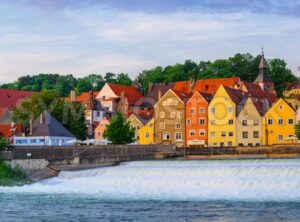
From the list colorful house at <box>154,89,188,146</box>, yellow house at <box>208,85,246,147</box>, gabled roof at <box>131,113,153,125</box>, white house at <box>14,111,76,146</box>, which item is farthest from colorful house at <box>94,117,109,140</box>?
white house at <box>14,111,76,146</box>

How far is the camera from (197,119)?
90500 mm

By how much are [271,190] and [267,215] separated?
9.96 m

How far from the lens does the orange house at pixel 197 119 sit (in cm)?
8956

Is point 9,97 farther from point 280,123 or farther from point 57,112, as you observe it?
point 280,123

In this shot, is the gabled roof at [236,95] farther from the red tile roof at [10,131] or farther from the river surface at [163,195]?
the river surface at [163,195]

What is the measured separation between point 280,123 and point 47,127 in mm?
29019

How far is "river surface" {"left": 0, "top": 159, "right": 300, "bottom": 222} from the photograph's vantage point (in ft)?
99.9

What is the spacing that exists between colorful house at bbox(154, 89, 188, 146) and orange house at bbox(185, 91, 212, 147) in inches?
36.0

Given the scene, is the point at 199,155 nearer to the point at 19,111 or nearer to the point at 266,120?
the point at 266,120

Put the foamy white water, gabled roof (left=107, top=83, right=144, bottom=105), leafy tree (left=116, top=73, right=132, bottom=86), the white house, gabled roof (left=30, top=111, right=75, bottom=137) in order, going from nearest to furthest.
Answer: the foamy white water, the white house, gabled roof (left=30, top=111, right=75, bottom=137), gabled roof (left=107, top=83, right=144, bottom=105), leafy tree (left=116, top=73, right=132, bottom=86)

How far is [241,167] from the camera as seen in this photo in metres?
45.9

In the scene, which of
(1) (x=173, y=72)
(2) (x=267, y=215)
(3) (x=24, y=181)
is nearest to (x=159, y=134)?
(3) (x=24, y=181)

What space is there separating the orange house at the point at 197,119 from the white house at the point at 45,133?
1952 cm

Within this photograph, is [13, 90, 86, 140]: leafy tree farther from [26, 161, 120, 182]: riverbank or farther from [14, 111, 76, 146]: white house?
[26, 161, 120, 182]: riverbank
